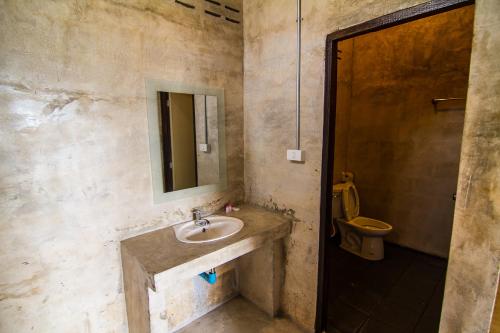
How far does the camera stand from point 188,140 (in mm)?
1891

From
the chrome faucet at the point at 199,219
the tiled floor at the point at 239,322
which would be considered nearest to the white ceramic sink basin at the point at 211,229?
the chrome faucet at the point at 199,219

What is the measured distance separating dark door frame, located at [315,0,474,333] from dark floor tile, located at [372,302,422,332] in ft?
1.81

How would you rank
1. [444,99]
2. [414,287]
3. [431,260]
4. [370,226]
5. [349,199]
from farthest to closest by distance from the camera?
[349,199] → [370,226] → [431,260] → [444,99] → [414,287]

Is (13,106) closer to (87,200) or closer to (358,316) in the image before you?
(87,200)

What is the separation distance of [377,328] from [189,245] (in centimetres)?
162

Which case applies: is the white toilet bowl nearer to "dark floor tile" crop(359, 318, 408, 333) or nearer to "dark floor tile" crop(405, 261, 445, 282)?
"dark floor tile" crop(405, 261, 445, 282)

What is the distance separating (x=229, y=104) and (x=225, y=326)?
5.98 ft

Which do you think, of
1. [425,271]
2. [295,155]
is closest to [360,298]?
[425,271]

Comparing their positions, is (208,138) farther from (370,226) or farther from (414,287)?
(414,287)

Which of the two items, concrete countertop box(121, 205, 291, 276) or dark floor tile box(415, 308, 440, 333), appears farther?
dark floor tile box(415, 308, 440, 333)

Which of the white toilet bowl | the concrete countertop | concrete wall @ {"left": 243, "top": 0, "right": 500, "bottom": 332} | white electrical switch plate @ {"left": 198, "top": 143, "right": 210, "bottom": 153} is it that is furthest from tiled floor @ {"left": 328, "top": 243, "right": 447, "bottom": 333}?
white electrical switch plate @ {"left": 198, "top": 143, "right": 210, "bottom": 153}

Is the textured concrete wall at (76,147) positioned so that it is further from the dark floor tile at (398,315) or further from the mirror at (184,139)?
the dark floor tile at (398,315)

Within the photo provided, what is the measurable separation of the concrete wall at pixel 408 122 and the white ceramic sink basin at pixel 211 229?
1957 mm

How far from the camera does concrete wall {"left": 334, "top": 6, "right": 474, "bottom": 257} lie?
100 inches
